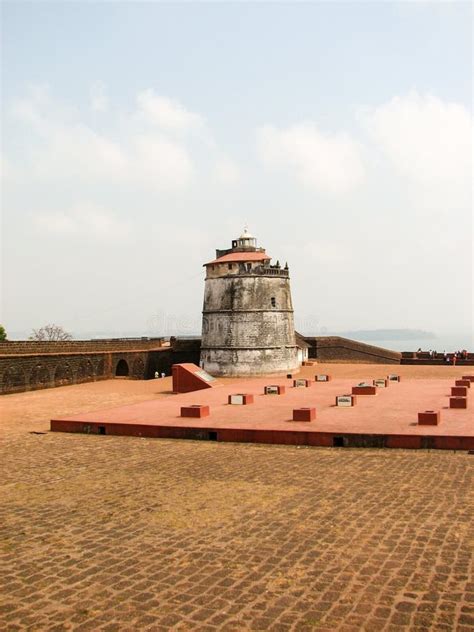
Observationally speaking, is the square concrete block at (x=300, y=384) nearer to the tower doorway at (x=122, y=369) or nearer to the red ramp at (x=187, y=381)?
the red ramp at (x=187, y=381)

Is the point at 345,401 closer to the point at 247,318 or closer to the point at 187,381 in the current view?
the point at 187,381

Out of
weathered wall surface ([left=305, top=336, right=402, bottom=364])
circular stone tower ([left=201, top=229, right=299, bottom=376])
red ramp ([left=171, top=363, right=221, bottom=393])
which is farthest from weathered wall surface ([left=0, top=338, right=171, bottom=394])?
weathered wall surface ([left=305, top=336, right=402, bottom=364])

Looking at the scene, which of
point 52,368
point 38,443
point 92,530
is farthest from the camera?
point 52,368

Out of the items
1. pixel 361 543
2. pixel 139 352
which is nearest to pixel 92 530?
pixel 361 543

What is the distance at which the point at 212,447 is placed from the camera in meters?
13.3

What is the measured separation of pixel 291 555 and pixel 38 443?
8.94m

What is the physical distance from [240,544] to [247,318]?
27616mm

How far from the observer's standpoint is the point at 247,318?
34469mm

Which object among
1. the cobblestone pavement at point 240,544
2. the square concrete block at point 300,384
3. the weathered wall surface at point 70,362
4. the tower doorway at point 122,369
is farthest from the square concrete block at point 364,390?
the tower doorway at point 122,369

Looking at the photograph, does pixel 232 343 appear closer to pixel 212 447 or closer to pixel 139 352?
pixel 139 352

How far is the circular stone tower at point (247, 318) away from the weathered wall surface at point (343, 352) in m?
9.34

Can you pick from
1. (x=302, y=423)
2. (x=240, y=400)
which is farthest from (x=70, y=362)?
(x=302, y=423)

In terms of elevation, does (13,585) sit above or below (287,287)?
below

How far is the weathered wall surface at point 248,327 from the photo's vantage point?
3428 centimetres
